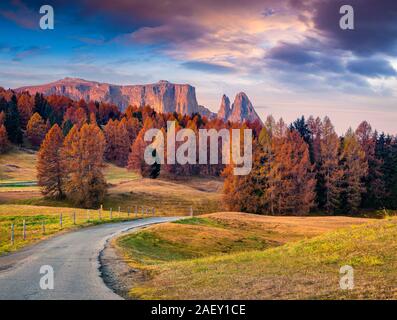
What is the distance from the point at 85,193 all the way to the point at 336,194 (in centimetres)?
4782

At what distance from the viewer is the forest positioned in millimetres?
75625

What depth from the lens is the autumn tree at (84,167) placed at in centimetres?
7369

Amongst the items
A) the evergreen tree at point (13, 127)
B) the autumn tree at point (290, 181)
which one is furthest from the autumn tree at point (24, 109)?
the autumn tree at point (290, 181)

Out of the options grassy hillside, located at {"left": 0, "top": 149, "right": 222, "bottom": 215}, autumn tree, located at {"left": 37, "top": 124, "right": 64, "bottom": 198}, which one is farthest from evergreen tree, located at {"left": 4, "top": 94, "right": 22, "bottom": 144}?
autumn tree, located at {"left": 37, "top": 124, "right": 64, "bottom": 198}

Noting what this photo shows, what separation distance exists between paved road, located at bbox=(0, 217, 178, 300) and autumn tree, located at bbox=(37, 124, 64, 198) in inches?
1880

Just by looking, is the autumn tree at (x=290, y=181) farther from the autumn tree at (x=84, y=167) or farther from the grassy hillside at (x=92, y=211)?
the autumn tree at (x=84, y=167)

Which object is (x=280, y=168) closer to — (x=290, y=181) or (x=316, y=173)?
(x=290, y=181)

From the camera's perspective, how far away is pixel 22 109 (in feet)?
461

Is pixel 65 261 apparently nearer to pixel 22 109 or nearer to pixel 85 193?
pixel 85 193
